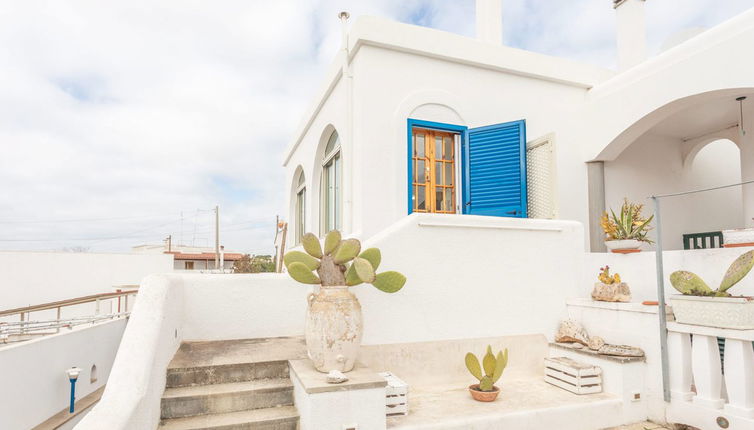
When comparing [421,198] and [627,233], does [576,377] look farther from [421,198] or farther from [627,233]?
[421,198]

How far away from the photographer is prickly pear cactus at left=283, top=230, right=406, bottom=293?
3816 mm

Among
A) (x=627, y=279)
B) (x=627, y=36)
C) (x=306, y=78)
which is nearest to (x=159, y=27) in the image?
(x=306, y=78)

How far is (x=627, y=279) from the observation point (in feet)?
18.0

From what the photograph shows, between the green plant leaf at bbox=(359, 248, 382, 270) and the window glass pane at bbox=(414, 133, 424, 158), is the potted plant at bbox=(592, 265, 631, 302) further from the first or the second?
the window glass pane at bbox=(414, 133, 424, 158)

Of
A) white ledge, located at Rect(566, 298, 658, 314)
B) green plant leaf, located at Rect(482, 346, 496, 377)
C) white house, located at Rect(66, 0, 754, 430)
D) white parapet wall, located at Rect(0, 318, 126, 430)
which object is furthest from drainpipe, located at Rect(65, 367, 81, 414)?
white ledge, located at Rect(566, 298, 658, 314)

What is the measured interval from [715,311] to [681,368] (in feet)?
2.21

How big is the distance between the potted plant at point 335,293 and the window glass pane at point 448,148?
3.67 metres

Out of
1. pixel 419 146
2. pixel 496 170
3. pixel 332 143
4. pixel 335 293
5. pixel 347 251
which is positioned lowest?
pixel 335 293

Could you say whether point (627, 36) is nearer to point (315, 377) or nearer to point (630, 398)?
point (630, 398)

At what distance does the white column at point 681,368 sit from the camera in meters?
4.21

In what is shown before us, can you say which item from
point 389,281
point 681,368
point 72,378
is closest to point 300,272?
point 389,281

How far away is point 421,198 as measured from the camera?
22.6 feet

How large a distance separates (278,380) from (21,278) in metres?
23.8

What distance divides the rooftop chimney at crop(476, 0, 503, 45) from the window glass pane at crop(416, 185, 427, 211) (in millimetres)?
3436
